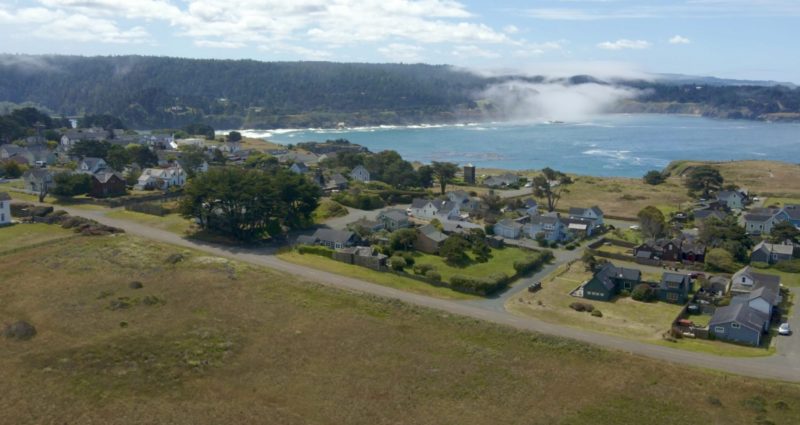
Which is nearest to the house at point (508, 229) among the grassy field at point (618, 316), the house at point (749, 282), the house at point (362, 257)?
the grassy field at point (618, 316)

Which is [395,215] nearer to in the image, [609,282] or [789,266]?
[609,282]

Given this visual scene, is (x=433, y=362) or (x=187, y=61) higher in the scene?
(x=187, y=61)

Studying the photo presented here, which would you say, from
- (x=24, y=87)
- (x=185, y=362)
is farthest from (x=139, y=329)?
(x=24, y=87)

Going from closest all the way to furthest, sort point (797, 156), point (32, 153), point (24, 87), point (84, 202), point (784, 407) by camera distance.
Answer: point (784, 407)
point (84, 202)
point (32, 153)
point (797, 156)
point (24, 87)

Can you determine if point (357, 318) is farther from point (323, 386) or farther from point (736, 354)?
point (736, 354)

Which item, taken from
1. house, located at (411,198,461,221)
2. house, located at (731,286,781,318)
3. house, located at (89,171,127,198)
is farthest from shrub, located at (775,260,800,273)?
house, located at (89,171,127,198)

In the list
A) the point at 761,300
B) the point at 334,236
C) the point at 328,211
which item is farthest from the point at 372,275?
the point at 761,300
